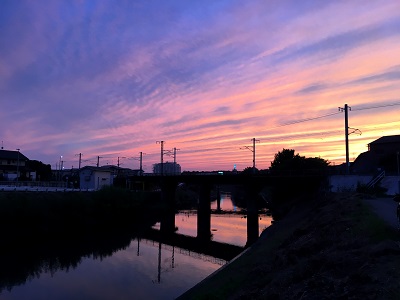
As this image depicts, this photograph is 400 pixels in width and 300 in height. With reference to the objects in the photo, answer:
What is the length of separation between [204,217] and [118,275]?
46.5m

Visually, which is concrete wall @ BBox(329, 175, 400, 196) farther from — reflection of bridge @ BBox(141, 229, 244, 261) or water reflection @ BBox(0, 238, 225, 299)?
water reflection @ BBox(0, 238, 225, 299)

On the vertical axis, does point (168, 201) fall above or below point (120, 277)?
above

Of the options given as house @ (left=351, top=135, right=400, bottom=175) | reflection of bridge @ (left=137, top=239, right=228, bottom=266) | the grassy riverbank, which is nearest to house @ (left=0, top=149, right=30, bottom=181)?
reflection of bridge @ (left=137, top=239, right=228, bottom=266)

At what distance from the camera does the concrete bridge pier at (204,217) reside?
5454cm

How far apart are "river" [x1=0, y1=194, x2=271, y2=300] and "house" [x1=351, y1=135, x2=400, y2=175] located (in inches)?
2439

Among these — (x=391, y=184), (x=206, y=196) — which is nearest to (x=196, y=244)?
(x=391, y=184)

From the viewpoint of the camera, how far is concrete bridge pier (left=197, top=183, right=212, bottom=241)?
2147 inches

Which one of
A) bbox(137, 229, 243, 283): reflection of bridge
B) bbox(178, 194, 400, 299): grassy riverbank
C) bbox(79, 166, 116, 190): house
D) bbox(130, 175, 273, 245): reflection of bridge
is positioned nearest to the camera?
bbox(178, 194, 400, 299): grassy riverbank

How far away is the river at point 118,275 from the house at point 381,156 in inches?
2439

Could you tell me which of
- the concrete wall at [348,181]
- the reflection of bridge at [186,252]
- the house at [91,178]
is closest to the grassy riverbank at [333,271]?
the reflection of bridge at [186,252]

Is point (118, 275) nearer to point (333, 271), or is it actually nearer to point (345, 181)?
point (333, 271)

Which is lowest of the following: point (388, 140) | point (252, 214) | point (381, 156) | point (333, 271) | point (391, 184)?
point (252, 214)

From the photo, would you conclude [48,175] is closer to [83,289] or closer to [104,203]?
[104,203]

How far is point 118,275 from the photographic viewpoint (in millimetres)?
30281
